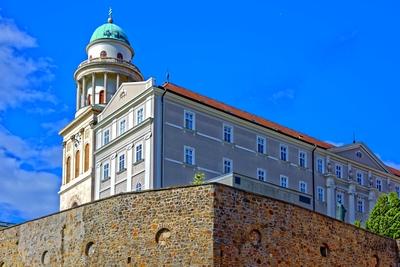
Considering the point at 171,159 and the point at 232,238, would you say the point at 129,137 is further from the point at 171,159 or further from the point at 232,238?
the point at 232,238

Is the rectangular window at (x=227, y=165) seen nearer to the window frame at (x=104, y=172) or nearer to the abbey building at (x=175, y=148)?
the abbey building at (x=175, y=148)

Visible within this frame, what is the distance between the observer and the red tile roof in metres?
66.1

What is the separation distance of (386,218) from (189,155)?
724 inches

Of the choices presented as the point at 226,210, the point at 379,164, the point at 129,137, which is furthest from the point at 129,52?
the point at 226,210

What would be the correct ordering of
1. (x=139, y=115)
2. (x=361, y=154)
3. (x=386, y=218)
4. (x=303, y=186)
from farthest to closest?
(x=361, y=154) → (x=303, y=186) → (x=139, y=115) → (x=386, y=218)

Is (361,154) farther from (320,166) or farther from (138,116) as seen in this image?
(138,116)

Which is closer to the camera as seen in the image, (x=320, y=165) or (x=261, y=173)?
(x=261, y=173)

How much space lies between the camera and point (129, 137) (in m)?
65.2

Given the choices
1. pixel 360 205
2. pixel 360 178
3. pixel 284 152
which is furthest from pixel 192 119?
pixel 360 178

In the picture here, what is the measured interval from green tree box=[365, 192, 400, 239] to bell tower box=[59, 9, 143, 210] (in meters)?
30.0

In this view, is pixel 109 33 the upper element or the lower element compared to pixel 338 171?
upper

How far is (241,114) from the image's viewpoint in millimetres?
69875

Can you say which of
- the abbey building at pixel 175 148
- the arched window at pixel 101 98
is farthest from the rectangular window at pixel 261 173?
the arched window at pixel 101 98

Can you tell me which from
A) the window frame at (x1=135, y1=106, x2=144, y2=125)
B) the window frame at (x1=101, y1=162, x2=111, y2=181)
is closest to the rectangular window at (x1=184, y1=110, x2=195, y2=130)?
the window frame at (x1=135, y1=106, x2=144, y2=125)
